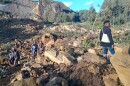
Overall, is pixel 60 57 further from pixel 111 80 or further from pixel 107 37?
pixel 111 80

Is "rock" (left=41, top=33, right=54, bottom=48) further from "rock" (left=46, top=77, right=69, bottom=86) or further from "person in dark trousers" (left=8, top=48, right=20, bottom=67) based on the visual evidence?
"rock" (left=46, top=77, right=69, bottom=86)

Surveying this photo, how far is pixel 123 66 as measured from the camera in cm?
685

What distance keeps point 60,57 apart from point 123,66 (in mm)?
7046

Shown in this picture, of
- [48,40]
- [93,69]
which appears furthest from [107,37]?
[48,40]

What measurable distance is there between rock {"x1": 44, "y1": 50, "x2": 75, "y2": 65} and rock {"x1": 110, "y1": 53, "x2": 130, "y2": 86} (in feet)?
15.9

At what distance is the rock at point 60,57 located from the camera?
40.5 ft

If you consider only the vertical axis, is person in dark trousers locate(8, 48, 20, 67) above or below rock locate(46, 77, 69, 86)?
below

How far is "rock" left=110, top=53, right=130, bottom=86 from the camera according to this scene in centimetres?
662

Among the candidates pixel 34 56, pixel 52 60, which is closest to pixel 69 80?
pixel 52 60

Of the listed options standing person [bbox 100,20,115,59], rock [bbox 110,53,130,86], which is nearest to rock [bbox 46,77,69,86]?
rock [bbox 110,53,130,86]

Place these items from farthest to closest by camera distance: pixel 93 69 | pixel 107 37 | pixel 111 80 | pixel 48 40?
pixel 48 40
pixel 107 37
pixel 93 69
pixel 111 80

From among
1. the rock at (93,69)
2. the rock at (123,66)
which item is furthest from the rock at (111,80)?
the rock at (93,69)

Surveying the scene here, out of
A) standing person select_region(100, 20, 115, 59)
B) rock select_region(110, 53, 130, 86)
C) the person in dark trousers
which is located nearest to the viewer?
rock select_region(110, 53, 130, 86)

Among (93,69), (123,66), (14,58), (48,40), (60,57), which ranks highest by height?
(123,66)
